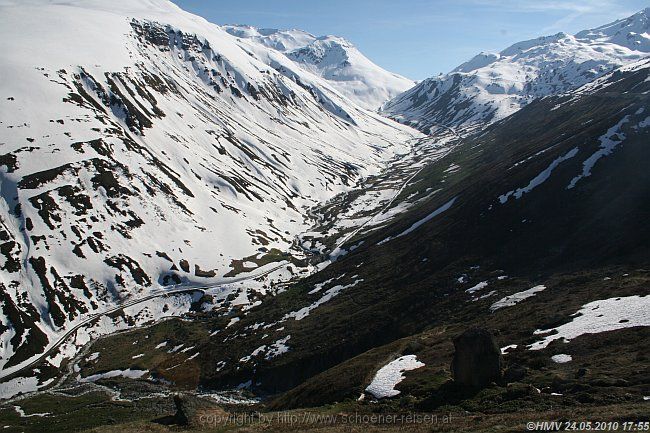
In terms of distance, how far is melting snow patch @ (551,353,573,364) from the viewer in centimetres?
3711

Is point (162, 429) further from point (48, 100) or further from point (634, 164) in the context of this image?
point (48, 100)

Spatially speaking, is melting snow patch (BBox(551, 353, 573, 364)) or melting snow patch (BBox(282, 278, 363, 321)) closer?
melting snow patch (BBox(551, 353, 573, 364))

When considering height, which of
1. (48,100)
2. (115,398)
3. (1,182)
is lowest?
(115,398)

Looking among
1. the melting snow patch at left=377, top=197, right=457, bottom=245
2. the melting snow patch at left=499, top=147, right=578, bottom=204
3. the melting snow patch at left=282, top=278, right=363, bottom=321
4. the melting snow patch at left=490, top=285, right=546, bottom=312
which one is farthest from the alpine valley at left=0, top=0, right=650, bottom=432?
the melting snow patch at left=377, top=197, right=457, bottom=245

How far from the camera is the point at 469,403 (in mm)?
32969

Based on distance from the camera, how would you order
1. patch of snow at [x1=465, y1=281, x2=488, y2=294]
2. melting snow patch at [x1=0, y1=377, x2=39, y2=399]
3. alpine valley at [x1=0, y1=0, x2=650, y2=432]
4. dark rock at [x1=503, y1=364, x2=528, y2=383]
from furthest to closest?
1. melting snow patch at [x1=0, y1=377, x2=39, y2=399]
2. patch of snow at [x1=465, y1=281, x2=488, y2=294]
3. alpine valley at [x1=0, y1=0, x2=650, y2=432]
4. dark rock at [x1=503, y1=364, x2=528, y2=383]

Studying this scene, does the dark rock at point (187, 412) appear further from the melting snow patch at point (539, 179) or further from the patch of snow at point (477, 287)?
the melting snow patch at point (539, 179)

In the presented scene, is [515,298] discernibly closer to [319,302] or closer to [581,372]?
[581,372]

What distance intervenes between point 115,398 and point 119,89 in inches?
6030

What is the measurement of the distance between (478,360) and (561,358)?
778 centimetres

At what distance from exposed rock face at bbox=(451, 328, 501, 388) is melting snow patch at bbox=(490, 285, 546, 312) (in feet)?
94.3

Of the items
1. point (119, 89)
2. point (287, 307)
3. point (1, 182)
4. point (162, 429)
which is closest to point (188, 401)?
point (162, 429)

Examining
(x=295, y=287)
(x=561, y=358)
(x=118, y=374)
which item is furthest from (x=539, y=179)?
(x=118, y=374)

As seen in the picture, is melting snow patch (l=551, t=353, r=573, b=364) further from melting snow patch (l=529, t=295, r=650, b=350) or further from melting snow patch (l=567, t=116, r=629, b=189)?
melting snow patch (l=567, t=116, r=629, b=189)
